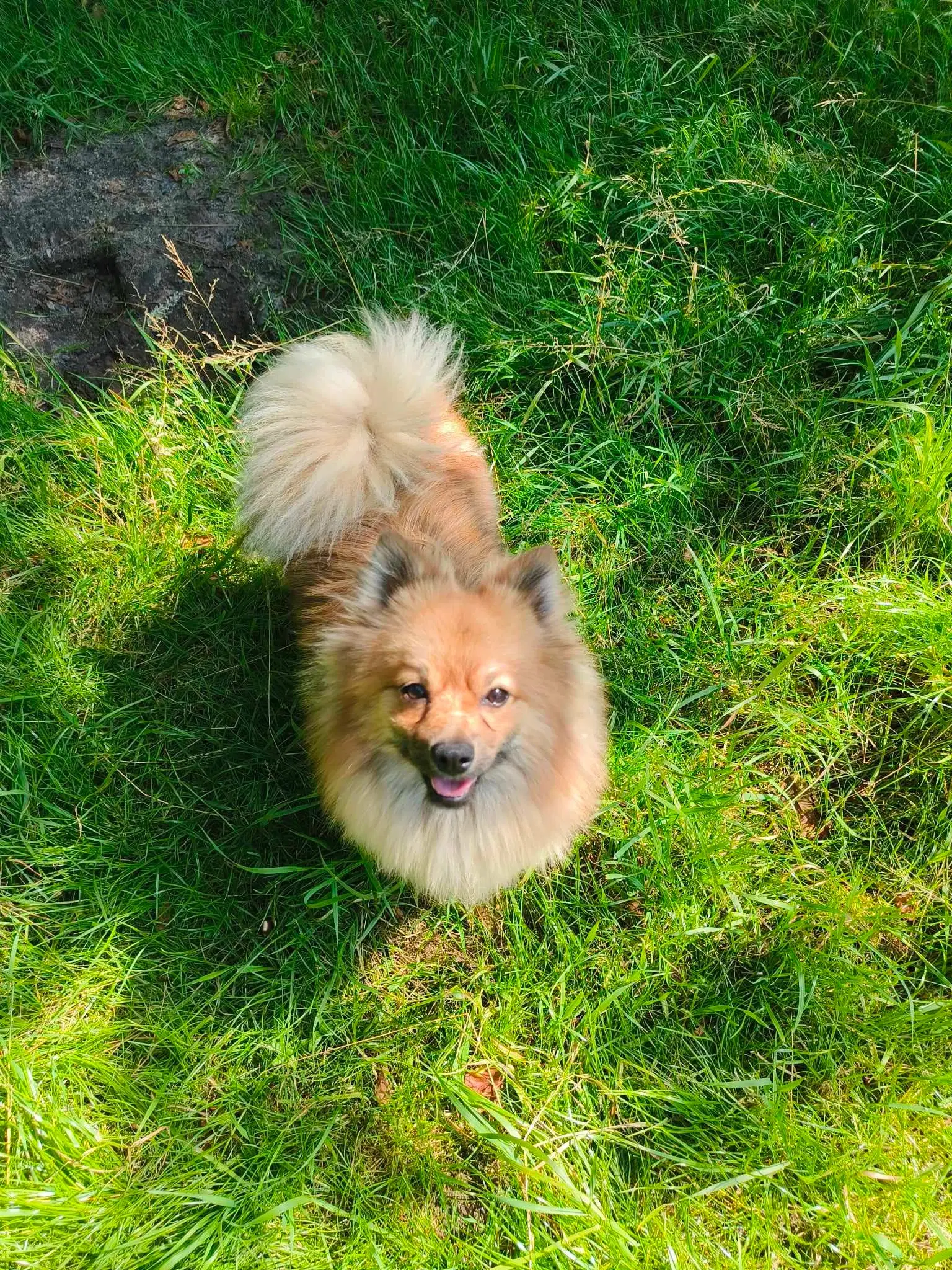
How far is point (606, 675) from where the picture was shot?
302cm

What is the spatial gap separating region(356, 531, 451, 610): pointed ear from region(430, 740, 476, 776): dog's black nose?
19.3 inches

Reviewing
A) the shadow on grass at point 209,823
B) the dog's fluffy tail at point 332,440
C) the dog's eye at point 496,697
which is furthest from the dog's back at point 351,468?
the shadow on grass at point 209,823

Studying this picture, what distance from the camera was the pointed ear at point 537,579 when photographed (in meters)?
2.25

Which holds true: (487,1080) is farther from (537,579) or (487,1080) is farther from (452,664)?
(537,579)

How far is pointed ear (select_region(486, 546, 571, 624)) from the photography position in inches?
88.5

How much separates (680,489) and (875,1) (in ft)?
7.16

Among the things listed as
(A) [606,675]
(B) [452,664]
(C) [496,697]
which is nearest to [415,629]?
(B) [452,664]

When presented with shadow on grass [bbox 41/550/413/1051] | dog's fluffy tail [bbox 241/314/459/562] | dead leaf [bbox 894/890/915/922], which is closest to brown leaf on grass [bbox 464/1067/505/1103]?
shadow on grass [bbox 41/550/413/1051]

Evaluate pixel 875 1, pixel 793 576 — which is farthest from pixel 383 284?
pixel 875 1

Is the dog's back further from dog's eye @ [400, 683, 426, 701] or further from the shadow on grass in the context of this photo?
the shadow on grass

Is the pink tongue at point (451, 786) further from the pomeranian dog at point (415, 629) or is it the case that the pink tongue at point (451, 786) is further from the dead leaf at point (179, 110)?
the dead leaf at point (179, 110)

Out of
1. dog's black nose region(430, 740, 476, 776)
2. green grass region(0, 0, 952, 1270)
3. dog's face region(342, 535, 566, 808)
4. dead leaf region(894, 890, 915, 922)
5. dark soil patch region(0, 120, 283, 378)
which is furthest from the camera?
dark soil patch region(0, 120, 283, 378)

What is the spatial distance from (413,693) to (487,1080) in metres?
1.39

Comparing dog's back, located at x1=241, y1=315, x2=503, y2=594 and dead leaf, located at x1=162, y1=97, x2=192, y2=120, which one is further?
dead leaf, located at x1=162, y1=97, x2=192, y2=120
